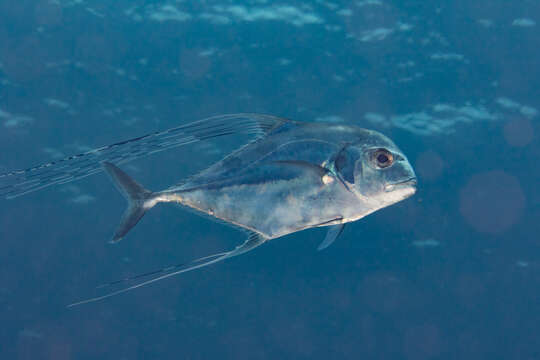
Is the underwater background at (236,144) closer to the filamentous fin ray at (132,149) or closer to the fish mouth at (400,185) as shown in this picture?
the filamentous fin ray at (132,149)

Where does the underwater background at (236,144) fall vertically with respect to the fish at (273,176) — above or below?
below

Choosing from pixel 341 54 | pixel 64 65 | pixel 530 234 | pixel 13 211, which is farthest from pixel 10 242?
pixel 530 234

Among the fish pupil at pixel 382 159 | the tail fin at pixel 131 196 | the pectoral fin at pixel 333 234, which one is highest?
the fish pupil at pixel 382 159

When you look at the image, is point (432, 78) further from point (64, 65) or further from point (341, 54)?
point (64, 65)

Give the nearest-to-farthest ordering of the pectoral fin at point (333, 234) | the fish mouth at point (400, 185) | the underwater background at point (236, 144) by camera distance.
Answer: the fish mouth at point (400, 185)
the pectoral fin at point (333, 234)
the underwater background at point (236, 144)

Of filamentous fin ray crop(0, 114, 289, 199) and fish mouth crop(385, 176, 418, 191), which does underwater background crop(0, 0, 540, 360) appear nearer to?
filamentous fin ray crop(0, 114, 289, 199)

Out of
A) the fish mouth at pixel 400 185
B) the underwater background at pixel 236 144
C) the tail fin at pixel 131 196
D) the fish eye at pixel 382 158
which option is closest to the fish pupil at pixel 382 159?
the fish eye at pixel 382 158

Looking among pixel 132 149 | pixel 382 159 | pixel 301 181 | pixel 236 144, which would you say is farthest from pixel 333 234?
pixel 236 144
